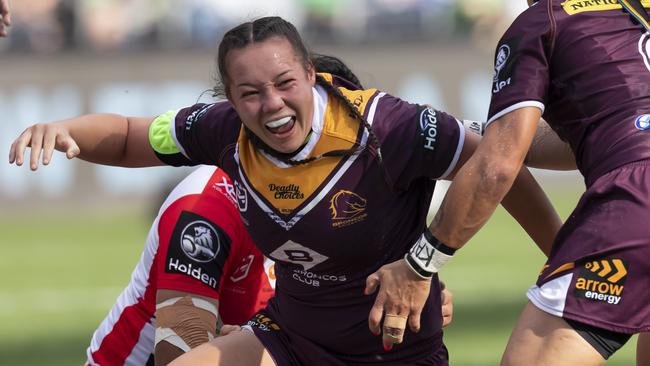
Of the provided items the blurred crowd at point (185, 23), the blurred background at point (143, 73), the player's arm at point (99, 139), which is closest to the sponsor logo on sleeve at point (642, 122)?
the player's arm at point (99, 139)

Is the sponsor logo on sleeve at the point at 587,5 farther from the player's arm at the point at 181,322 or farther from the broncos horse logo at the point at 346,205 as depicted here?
the player's arm at the point at 181,322

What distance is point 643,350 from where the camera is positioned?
5.18 m

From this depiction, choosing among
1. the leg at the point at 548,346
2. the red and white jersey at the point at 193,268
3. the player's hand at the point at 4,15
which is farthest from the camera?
the player's hand at the point at 4,15

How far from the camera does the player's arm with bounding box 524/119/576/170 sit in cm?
528

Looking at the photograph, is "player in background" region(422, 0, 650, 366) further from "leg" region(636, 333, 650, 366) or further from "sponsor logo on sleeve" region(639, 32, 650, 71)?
"leg" region(636, 333, 650, 366)

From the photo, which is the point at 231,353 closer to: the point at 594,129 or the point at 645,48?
the point at 594,129

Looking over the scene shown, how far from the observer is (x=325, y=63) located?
211 inches

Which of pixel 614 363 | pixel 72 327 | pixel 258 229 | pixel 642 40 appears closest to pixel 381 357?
pixel 258 229

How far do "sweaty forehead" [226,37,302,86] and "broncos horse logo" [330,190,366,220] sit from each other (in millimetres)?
527

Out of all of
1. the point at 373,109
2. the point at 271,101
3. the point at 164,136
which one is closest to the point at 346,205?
the point at 373,109

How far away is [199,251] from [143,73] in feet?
46.2

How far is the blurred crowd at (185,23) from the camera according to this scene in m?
19.5

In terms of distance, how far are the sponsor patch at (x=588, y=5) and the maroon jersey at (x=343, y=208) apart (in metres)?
0.63

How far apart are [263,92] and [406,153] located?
1.95 ft
